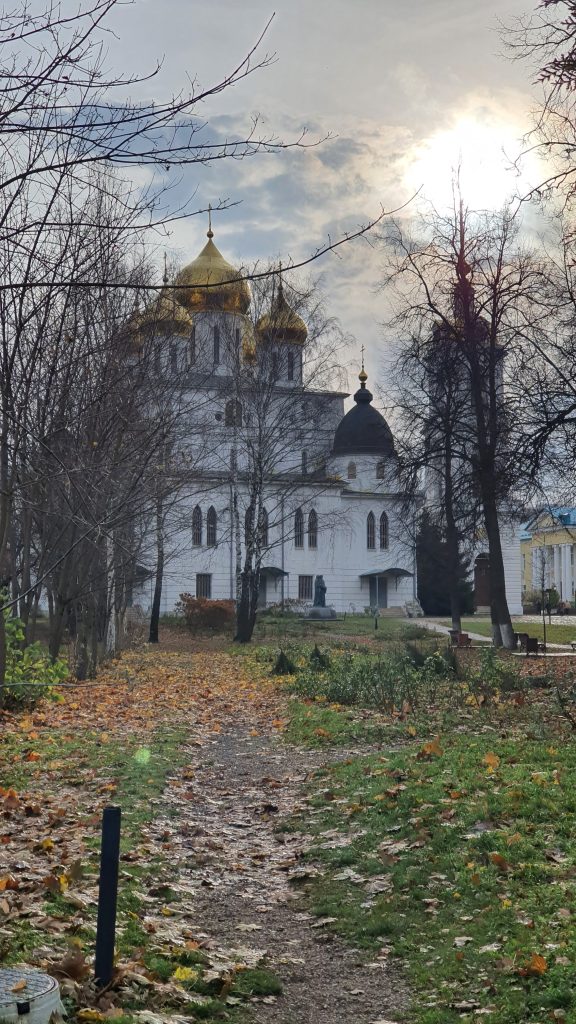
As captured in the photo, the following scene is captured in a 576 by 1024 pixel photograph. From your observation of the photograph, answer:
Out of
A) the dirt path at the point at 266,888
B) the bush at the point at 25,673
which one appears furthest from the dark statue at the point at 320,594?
the dirt path at the point at 266,888

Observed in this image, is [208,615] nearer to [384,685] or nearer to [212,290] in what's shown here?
[212,290]

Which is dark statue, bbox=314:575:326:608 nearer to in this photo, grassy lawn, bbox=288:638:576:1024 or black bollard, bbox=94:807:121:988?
grassy lawn, bbox=288:638:576:1024

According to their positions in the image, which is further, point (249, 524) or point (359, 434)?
point (359, 434)

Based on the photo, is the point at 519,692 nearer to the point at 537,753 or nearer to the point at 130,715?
the point at 537,753

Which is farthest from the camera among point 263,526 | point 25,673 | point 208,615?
point 208,615

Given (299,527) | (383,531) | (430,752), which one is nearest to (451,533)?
(430,752)

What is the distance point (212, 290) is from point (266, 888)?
77.4 ft

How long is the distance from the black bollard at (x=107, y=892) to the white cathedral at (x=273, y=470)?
32.8 feet

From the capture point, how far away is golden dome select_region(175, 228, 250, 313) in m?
22.1

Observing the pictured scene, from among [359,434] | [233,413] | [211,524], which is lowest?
[211,524]

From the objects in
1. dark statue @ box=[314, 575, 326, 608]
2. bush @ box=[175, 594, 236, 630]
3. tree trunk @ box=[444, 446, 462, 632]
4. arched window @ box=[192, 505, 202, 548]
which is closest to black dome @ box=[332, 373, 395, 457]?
dark statue @ box=[314, 575, 326, 608]

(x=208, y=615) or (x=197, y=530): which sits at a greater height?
(x=197, y=530)

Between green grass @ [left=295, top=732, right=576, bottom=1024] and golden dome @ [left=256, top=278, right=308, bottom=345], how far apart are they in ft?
80.2

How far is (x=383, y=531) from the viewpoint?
6078 cm
